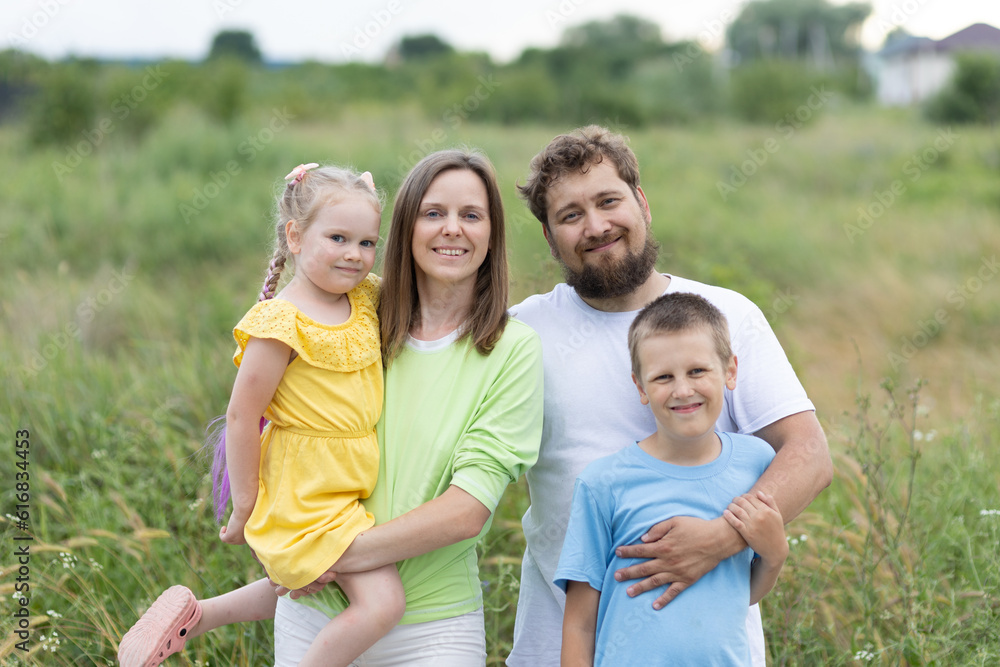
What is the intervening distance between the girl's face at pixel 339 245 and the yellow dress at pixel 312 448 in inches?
5.6

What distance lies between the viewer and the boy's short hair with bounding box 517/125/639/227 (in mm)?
2707

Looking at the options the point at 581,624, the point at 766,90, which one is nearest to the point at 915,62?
the point at 766,90

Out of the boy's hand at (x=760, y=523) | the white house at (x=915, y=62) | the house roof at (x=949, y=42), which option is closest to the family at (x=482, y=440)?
the boy's hand at (x=760, y=523)

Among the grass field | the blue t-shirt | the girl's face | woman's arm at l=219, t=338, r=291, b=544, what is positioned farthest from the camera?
the grass field

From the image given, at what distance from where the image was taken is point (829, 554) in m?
3.61

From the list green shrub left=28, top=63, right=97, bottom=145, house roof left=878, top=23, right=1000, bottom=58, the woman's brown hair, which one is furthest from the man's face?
house roof left=878, top=23, right=1000, bottom=58

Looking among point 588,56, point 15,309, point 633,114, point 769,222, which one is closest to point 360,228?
point 15,309

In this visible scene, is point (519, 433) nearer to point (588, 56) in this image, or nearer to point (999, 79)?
point (999, 79)

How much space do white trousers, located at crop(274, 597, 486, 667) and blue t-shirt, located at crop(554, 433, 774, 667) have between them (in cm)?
36

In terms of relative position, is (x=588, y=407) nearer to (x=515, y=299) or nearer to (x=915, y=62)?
(x=515, y=299)

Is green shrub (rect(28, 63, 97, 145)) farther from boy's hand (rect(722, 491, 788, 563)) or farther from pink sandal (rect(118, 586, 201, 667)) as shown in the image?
boy's hand (rect(722, 491, 788, 563))

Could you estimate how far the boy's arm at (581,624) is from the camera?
7.20 feet

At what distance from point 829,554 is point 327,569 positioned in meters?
2.42

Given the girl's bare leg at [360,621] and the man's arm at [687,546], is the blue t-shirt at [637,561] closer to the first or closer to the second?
the man's arm at [687,546]
